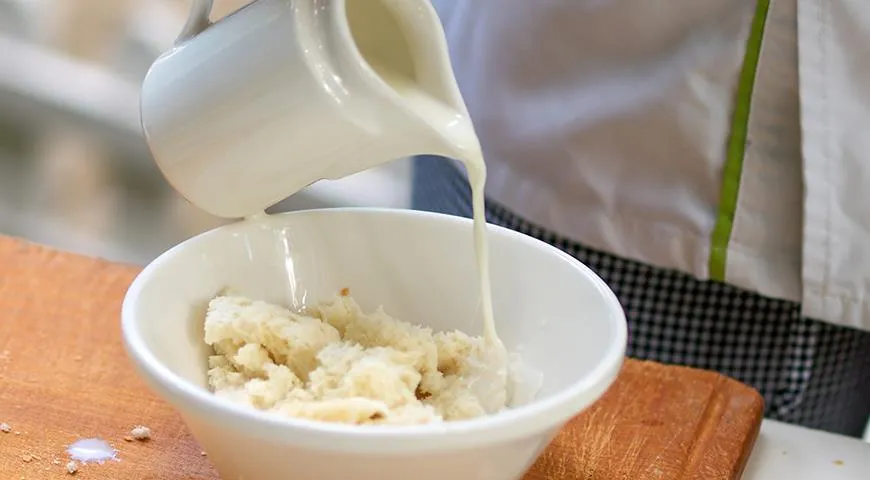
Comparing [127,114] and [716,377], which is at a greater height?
[716,377]

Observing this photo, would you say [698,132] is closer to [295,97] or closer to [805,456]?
[805,456]

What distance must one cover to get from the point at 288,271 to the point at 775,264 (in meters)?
0.39

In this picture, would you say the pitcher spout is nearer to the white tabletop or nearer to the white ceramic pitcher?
the white ceramic pitcher

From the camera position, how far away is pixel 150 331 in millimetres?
604

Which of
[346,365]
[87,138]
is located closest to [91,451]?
[346,365]

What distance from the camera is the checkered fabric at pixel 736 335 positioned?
2.91 feet

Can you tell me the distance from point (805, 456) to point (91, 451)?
50 cm

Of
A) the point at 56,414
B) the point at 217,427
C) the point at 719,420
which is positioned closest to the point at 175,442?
the point at 56,414

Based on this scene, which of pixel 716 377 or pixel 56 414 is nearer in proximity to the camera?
pixel 56 414

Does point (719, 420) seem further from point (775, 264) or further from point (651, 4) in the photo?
point (651, 4)

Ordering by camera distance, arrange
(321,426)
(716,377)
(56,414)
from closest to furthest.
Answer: (321,426) → (56,414) → (716,377)

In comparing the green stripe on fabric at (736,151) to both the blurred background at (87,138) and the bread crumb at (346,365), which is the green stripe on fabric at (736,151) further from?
the blurred background at (87,138)

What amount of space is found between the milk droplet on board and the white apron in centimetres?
41

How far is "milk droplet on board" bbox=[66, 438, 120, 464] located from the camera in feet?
2.17
